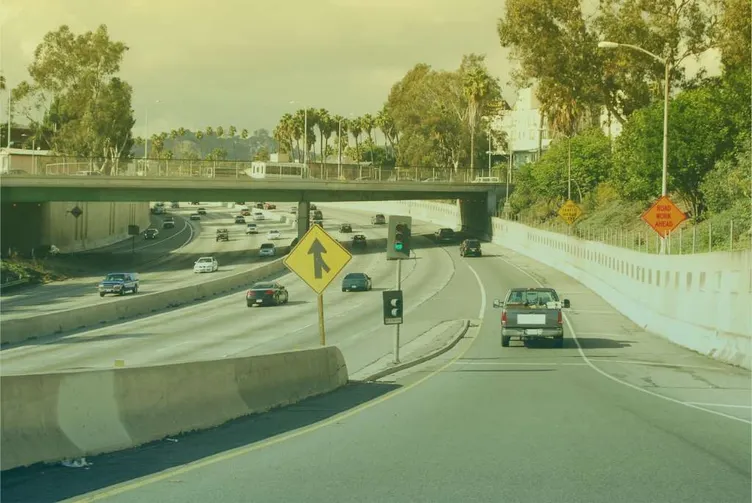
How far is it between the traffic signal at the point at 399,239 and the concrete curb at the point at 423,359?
2.86m

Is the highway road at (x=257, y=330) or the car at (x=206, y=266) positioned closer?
the highway road at (x=257, y=330)

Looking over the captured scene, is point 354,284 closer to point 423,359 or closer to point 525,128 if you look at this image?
point 423,359

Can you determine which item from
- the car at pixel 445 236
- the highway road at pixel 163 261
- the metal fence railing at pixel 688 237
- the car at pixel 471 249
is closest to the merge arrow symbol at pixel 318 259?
the metal fence railing at pixel 688 237

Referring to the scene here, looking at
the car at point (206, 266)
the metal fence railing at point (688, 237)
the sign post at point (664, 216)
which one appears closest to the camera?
the sign post at point (664, 216)

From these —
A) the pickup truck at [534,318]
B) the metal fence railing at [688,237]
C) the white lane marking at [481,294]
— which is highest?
the metal fence railing at [688,237]

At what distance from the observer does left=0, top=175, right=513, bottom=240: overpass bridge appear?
77250 millimetres

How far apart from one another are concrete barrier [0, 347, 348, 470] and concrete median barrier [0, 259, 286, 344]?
101 ft

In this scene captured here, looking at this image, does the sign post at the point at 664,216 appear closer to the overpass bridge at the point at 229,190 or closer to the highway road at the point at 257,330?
the highway road at the point at 257,330

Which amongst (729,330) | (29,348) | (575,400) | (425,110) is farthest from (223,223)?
(575,400)

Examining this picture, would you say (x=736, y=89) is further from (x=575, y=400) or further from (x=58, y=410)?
(x=58, y=410)

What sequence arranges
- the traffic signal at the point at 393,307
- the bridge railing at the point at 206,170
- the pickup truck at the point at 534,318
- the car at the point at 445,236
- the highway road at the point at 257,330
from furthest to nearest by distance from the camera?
the car at the point at 445,236, the bridge railing at the point at 206,170, the highway road at the point at 257,330, the pickup truck at the point at 534,318, the traffic signal at the point at 393,307

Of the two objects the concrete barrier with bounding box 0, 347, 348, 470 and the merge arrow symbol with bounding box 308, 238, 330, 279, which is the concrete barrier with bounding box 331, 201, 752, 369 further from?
the concrete barrier with bounding box 0, 347, 348, 470

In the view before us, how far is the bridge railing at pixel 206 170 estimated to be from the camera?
78.4 m

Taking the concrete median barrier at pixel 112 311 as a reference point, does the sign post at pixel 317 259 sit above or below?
above
